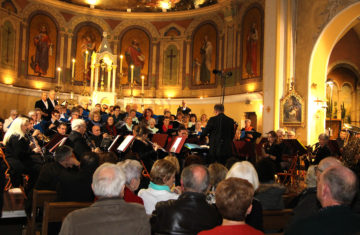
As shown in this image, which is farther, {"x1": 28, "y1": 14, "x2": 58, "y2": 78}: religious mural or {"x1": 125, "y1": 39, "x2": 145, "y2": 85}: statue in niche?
{"x1": 125, "y1": 39, "x2": 145, "y2": 85}: statue in niche

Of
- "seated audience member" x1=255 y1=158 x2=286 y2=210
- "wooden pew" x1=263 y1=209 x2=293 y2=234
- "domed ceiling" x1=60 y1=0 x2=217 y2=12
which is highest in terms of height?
"domed ceiling" x1=60 y1=0 x2=217 y2=12

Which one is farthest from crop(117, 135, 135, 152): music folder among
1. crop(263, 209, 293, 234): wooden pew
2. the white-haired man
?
crop(263, 209, 293, 234): wooden pew

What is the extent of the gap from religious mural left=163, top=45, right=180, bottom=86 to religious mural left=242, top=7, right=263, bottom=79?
4.38m

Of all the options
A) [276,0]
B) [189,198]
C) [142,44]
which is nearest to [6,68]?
[142,44]

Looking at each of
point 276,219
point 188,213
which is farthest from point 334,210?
point 276,219

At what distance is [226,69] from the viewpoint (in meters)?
18.5

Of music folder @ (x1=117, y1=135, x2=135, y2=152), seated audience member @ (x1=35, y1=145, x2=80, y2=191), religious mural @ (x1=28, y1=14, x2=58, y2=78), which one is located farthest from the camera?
religious mural @ (x1=28, y1=14, x2=58, y2=78)

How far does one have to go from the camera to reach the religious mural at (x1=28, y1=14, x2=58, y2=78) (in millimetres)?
18344

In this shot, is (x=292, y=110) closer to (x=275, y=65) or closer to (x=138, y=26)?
(x=275, y=65)

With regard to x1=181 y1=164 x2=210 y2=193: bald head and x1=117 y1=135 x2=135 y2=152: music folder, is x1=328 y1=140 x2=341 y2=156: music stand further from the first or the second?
x1=181 y1=164 x2=210 y2=193: bald head

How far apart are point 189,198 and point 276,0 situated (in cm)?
1307

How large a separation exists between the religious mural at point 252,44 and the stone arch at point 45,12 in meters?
9.25

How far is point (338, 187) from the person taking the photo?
6.98ft

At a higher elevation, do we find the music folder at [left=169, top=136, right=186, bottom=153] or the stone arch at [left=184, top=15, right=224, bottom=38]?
the stone arch at [left=184, top=15, right=224, bottom=38]
